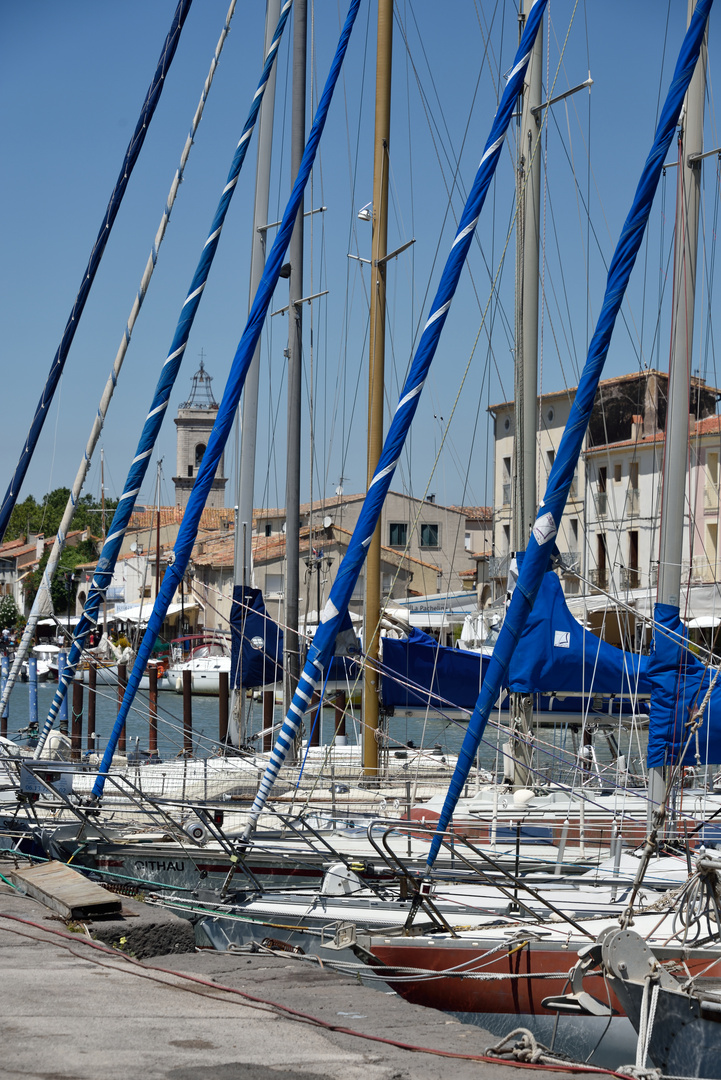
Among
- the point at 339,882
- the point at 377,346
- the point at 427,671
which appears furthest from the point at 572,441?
the point at 427,671

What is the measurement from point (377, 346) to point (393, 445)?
537 cm

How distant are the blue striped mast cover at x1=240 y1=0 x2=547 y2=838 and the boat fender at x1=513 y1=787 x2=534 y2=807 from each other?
3751 mm

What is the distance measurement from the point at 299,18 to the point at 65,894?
1568cm

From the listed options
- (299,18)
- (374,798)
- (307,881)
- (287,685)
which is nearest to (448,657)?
(287,685)

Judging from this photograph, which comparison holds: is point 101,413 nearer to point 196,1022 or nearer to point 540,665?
point 540,665

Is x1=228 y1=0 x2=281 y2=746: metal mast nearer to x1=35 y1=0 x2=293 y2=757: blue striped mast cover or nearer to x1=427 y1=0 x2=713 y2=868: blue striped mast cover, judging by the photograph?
x1=35 y1=0 x2=293 y2=757: blue striped mast cover

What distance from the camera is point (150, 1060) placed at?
19.3 feet

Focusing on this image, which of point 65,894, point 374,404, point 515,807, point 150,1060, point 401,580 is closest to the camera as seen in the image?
point 150,1060

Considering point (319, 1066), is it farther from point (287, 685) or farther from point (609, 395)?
point (609, 395)

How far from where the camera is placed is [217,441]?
12.6 metres

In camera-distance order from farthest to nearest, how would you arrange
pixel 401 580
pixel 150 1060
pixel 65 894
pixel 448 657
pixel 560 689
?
pixel 401 580
pixel 448 657
pixel 560 689
pixel 65 894
pixel 150 1060

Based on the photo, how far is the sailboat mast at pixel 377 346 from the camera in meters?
15.4

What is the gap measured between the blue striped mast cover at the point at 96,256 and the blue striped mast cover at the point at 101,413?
667mm

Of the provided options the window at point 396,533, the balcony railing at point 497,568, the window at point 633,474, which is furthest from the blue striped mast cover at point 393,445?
the window at point 396,533
